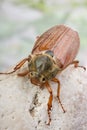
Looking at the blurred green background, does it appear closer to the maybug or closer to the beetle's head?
the maybug

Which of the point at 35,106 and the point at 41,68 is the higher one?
the point at 41,68

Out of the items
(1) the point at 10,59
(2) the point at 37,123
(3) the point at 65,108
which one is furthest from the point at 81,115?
(1) the point at 10,59

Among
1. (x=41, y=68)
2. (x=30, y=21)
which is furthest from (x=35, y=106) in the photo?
(x=30, y=21)

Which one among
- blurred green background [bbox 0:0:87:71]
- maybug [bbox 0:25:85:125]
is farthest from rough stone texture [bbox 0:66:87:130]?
blurred green background [bbox 0:0:87:71]

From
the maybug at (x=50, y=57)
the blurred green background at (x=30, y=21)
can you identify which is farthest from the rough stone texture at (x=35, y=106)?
the blurred green background at (x=30, y=21)

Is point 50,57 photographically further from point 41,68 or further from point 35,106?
point 35,106

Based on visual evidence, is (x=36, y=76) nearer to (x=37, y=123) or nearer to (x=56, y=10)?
(x=37, y=123)
